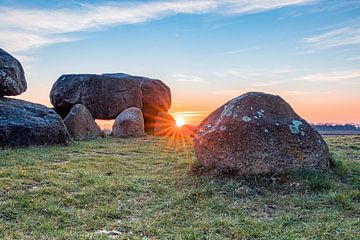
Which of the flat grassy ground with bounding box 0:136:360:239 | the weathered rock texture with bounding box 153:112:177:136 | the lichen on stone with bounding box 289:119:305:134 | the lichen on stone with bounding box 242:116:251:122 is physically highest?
the lichen on stone with bounding box 242:116:251:122

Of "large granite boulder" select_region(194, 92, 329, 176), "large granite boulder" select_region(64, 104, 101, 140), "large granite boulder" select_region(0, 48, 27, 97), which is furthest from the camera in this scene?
"large granite boulder" select_region(64, 104, 101, 140)

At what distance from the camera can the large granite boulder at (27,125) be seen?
37.3ft

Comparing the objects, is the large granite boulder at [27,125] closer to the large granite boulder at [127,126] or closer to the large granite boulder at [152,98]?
Result: the large granite boulder at [127,126]

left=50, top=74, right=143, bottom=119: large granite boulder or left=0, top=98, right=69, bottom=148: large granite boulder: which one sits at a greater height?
left=50, top=74, right=143, bottom=119: large granite boulder

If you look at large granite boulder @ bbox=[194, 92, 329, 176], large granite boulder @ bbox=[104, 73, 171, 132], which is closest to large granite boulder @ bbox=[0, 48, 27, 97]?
large granite boulder @ bbox=[194, 92, 329, 176]

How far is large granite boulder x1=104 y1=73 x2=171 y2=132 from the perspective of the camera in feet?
75.1

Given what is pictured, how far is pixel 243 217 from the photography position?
5.05 meters

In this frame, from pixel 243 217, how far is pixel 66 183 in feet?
10.4

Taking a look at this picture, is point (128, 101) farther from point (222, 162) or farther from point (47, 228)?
point (47, 228)

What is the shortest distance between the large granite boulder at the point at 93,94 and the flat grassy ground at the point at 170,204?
38.7 feet

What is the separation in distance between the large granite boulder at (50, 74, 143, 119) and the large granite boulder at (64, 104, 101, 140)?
9.87 ft

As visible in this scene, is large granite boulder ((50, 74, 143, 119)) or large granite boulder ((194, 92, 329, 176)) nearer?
large granite boulder ((194, 92, 329, 176))

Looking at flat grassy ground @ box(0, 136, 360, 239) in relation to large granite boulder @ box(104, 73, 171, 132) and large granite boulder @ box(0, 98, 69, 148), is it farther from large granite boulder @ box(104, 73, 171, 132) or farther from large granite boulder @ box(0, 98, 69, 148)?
large granite boulder @ box(104, 73, 171, 132)

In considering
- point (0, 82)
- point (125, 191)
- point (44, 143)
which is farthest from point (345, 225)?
point (0, 82)
